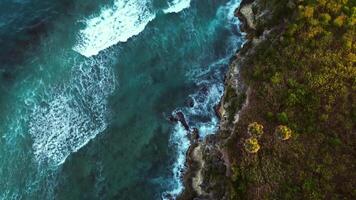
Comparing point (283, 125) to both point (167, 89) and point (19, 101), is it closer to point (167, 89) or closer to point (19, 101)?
point (167, 89)

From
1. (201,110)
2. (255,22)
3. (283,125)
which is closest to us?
(283,125)

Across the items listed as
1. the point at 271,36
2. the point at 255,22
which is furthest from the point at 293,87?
the point at 255,22

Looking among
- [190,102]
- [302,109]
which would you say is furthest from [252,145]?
[190,102]

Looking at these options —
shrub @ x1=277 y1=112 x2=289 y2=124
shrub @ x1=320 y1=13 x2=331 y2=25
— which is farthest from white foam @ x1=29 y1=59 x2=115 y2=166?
shrub @ x1=320 y1=13 x2=331 y2=25

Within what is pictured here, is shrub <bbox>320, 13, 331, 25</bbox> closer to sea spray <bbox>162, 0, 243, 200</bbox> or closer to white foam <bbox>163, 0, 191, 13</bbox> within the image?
sea spray <bbox>162, 0, 243, 200</bbox>

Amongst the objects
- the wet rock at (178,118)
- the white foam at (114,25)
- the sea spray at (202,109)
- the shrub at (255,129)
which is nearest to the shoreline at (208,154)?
the sea spray at (202,109)

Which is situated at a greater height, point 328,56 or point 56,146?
point 328,56
